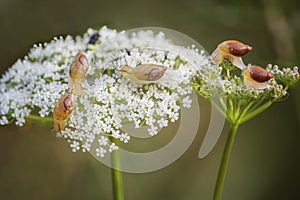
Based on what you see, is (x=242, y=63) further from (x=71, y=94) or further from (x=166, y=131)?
(x=166, y=131)

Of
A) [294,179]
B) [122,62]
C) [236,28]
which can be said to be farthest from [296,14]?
[122,62]

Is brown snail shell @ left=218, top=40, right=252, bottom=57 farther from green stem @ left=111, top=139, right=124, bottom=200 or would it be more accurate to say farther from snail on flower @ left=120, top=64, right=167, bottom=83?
green stem @ left=111, top=139, right=124, bottom=200

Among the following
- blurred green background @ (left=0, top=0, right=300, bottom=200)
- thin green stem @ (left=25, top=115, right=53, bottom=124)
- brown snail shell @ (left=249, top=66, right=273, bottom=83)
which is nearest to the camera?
brown snail shell @ (left=249, top=66, right=273, bottom=83)

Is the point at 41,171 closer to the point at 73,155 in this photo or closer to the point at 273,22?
the point at 73,155

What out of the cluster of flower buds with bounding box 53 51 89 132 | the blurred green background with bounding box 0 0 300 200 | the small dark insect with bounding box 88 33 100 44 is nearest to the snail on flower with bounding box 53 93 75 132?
the cluster of flower buds with bounding box 53 51 89 132

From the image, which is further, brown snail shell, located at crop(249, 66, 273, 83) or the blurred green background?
the blurred green background

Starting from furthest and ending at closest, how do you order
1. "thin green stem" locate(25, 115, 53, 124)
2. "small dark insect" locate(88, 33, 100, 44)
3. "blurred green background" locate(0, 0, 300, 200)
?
"blurred green background" locate(0, 0, 300, 200), "small dark insect" locate(88, 33, 100, 44), "thin green stem" locate(25, 115, 53, 124)
